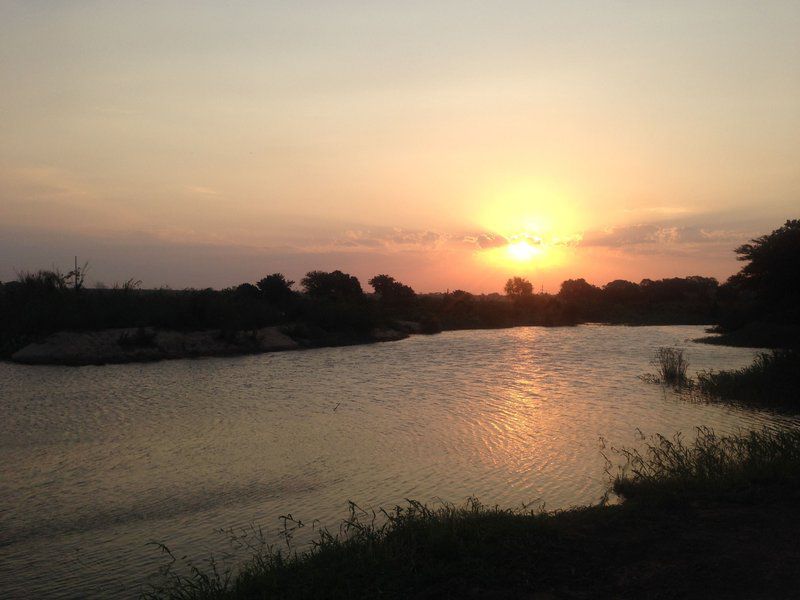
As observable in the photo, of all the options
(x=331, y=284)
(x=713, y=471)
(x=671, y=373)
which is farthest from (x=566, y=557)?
(x=331, y=284)

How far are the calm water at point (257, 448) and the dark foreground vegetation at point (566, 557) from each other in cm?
197

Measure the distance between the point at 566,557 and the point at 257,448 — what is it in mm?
9477

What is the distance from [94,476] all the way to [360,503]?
5.53m

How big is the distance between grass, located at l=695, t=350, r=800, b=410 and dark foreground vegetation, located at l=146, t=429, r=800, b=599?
11.7m

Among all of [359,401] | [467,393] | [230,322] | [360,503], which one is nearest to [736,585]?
[360,503]

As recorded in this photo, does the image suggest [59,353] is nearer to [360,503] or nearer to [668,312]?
[360,503]

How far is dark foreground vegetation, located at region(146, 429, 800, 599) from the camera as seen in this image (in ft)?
20.0

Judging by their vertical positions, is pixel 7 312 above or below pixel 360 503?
above

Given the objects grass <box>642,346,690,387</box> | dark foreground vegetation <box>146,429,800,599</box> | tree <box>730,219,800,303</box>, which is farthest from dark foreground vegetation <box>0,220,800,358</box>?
dark foreground vegetation <box>146,429,800,599</box>

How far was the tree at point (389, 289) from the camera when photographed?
83.5 m

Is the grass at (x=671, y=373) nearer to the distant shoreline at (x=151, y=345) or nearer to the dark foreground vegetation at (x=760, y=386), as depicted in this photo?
the dark foreground vegetation at (x=760, y=386)

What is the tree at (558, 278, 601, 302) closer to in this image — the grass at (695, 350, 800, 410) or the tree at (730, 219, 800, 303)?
the tree at (730, 219, 800, 303)

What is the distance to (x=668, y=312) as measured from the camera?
90.5 m

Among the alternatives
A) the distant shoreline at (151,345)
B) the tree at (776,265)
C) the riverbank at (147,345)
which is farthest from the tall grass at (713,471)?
the riverbank at (147,345)
